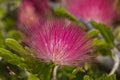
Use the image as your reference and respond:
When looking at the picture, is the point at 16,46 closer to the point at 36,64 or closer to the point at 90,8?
the point at 36,64

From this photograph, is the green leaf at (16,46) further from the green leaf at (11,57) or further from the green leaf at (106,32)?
the green leaf at (106,32)

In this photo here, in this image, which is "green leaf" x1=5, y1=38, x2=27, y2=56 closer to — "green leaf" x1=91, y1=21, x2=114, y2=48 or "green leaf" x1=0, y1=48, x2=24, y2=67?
"green leaf" x1=0, y1=48, x2=24, y2=67

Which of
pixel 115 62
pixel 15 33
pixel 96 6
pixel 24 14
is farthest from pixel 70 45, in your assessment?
pixel 24 14

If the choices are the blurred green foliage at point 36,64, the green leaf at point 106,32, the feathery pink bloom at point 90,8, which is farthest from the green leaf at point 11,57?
the feathery pink bloom at point 90,8

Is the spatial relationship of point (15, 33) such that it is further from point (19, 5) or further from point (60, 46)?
point (19, 5)

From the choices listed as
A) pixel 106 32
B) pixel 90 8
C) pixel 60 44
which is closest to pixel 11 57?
pixel 60 44

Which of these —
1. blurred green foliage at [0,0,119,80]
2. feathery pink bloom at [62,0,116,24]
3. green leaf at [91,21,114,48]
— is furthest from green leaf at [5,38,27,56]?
feathery pink bloom at [62,0,116,24]
